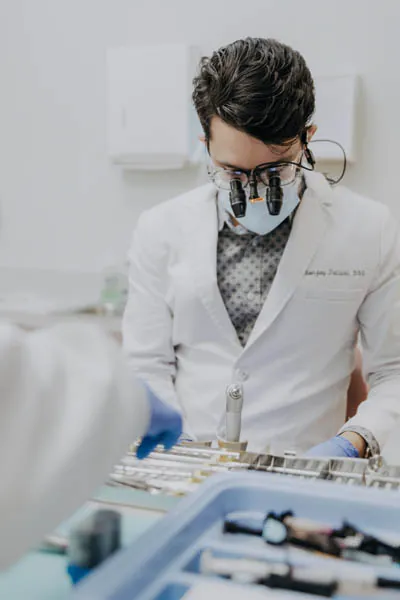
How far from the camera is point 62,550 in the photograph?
881mm

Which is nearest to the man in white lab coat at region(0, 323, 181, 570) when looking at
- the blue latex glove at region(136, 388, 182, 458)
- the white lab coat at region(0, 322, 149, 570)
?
the white lab coat at region(0, 322, 149, 570)

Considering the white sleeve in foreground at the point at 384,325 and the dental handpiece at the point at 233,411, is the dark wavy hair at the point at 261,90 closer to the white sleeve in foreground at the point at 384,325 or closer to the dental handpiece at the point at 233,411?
the white sleeve in foreground at the point at 384,325

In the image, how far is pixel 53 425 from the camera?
2.27 feet

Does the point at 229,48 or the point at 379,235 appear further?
the point at 379,235

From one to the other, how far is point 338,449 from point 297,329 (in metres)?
0.47

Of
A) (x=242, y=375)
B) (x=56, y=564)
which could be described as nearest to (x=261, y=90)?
(x=242, y=375)

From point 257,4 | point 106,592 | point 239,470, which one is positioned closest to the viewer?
point 106,592

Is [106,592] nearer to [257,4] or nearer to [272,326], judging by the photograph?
[272,326]

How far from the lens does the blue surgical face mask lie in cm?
181

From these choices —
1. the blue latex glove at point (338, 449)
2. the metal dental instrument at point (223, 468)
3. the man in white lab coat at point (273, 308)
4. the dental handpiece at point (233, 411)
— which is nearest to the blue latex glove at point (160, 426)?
the metal dental instrument at point (223, 468)

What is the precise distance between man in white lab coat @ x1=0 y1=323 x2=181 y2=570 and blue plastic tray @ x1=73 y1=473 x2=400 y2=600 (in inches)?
5.0

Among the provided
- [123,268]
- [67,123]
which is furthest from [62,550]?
[67,123]

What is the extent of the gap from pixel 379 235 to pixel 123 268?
155 centimetres

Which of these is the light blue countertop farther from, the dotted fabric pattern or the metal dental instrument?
the dotted fabric pattern
